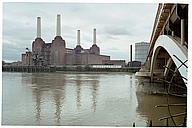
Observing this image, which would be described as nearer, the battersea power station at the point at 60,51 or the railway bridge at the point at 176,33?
the railway bridge at the point at 176,33

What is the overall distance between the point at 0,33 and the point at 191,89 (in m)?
1.04

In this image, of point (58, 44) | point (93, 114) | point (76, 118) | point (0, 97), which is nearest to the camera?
point (0, 97)

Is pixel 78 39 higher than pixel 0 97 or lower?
higher

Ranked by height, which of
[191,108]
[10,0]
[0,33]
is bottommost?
[191,108]

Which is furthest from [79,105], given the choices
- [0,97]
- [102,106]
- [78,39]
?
[0,97]

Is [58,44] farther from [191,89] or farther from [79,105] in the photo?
[191,89]

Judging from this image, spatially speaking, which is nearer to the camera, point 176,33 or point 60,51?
point 176,33

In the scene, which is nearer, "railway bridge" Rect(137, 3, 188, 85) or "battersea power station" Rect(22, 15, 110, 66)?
"railway bridge" Rect(137, 3, 188, 85)

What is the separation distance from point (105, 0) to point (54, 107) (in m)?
3.44

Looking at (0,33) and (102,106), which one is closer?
(0,33)

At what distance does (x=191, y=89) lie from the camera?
5.57ft

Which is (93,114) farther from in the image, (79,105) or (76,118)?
(79,105)

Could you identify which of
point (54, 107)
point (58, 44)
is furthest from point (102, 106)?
point (58, 44)

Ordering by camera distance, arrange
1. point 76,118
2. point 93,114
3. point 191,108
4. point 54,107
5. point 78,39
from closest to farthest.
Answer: point 191,108 < point 76,118 < point 93,114 < point 78,39 < point 54,107
